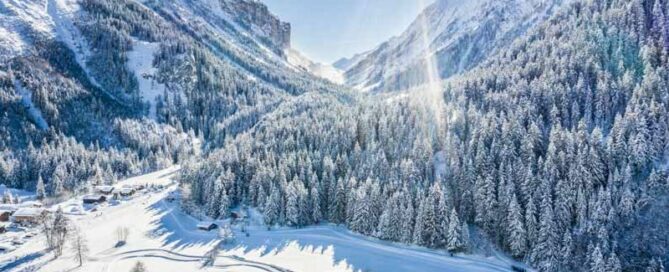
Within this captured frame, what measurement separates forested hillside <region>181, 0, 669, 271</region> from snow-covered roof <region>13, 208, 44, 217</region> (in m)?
32.2

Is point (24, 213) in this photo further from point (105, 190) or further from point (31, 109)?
point (31, 109)

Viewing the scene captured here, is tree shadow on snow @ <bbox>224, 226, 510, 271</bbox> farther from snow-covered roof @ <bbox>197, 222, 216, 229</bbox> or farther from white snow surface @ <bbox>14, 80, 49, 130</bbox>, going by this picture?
white snow surface @ <bbox>14, 80, 49, 130</bbox>

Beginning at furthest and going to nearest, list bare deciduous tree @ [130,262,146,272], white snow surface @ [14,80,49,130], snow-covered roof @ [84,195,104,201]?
white snow surface @ [14,80,49,130]
snow-covered roof @ [84,195,104,201]
bare deciduous tree @ [130,262,146,272]

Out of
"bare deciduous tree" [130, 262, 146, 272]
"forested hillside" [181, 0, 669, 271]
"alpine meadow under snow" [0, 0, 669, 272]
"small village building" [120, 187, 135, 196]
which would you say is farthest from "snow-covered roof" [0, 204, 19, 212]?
"bare deciduous tree" [130, 262, 146, 272]

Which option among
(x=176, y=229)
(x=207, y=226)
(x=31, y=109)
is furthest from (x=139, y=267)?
(x=31, y=109)

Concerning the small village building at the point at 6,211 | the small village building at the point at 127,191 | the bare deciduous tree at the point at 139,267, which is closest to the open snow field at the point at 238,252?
the bare deciduous tree at the point at 139,267

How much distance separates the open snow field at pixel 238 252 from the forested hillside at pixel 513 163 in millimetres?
4109

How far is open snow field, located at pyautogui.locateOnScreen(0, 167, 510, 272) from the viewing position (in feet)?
235

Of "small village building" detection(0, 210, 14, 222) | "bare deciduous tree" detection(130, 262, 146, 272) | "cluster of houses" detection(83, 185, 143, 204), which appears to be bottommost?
"bare deciduous tree" detection(130, 262, 146, 272)

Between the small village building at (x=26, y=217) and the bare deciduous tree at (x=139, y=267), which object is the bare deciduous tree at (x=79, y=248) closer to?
the bare deciduous tree at (x=139, y=267)

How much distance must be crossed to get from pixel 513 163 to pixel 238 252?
55.0 metres

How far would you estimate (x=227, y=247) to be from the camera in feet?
267

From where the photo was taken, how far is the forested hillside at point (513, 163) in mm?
68875

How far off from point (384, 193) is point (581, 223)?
112 ft
